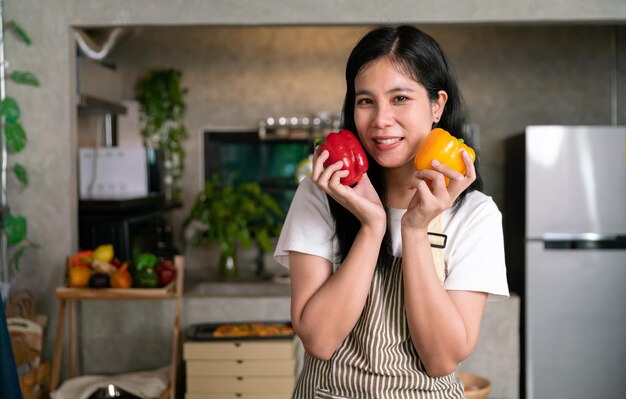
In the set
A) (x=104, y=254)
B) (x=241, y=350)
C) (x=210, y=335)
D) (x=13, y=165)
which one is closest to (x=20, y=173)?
(x=13, y=165)

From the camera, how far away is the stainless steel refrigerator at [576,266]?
13.6 feet

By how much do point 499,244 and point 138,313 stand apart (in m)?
2.58

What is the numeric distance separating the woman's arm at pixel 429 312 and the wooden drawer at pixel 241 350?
1986 millimetres

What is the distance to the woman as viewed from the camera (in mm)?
1269

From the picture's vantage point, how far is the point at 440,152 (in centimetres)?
126

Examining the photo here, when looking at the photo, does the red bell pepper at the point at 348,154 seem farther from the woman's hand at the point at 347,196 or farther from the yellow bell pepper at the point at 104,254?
the yellow bell pepper at the point at 104,254

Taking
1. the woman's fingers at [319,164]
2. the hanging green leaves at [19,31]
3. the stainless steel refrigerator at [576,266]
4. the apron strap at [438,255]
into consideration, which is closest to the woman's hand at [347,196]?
the woman's fingers at [319,164]

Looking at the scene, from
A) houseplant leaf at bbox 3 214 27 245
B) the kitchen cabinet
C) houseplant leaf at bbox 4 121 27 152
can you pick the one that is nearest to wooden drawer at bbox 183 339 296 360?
the kitchen cabinet

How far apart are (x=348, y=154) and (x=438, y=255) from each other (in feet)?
0.82

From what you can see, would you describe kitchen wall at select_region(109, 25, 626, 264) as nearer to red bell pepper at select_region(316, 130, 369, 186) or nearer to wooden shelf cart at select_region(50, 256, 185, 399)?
wooden shelf cart at select_region(50, 256, 185, 399)

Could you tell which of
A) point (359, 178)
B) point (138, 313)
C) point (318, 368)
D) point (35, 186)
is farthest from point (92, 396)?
point (359, 178)

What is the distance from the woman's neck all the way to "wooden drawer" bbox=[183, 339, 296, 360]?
1.88 m

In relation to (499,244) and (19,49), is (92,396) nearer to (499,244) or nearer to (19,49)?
(19,49)

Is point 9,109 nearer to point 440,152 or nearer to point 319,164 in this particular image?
point 319,164
